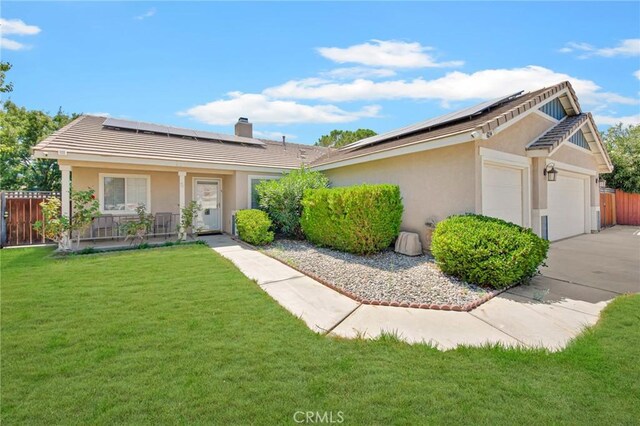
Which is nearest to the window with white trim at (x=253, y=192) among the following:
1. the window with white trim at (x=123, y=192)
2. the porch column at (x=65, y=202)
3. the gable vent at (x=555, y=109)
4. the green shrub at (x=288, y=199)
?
the green shrub at (x=288, y=199)

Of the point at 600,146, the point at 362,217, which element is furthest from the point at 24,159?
the point at 600,146

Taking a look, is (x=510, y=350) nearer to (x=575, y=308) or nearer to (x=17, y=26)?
(x=575, y=308)

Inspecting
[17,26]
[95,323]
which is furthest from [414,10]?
[17,26]

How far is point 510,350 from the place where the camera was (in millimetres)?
3186

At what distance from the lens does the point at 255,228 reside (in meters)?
9.78

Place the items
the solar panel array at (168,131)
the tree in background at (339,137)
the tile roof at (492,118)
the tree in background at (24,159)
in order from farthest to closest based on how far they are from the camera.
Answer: the tree in background at (339,137) < the tree in background at (24,159) < the solar panel array at (168,131) < the tile roof at (492,118)

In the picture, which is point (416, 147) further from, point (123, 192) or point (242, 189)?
point (123, 192)

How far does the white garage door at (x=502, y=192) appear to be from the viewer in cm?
754

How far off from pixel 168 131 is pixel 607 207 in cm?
2378

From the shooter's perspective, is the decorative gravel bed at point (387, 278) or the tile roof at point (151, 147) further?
the tile roof at point (151, 147)

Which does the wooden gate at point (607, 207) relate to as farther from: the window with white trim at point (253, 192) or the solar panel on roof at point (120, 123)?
the solar panel on roof at point (120, 123)

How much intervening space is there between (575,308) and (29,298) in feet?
28.8

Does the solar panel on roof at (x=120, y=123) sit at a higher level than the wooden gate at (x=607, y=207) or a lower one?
higher

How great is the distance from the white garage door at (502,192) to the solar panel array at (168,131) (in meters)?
12.0
